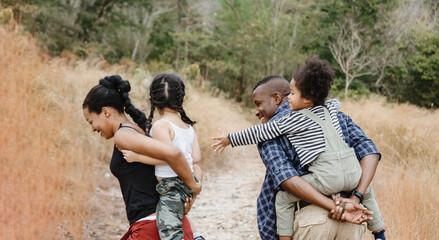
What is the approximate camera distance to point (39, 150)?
11.7 ft

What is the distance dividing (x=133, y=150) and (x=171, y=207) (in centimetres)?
34

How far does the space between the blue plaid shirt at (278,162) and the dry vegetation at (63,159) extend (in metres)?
1.54

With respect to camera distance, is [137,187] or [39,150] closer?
[137,187]

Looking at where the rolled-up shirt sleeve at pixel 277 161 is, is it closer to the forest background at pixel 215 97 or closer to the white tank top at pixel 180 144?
the white tank top at pixel 180 144

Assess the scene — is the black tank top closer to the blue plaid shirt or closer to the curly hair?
the blue plaid shirt

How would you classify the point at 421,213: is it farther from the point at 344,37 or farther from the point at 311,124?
the point at 344,37

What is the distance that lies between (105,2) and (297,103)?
923 inches

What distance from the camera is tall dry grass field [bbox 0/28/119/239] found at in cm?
304

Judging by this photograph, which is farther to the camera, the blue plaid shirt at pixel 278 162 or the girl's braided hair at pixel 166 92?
the girl's braided hair at pixel 166 92

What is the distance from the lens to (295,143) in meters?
1.94

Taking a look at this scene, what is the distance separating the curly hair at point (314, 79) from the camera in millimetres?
1882

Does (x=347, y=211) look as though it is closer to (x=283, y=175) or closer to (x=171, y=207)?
(x=283, y=175)

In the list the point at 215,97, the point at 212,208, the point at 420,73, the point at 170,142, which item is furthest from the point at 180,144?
the point at 420,73

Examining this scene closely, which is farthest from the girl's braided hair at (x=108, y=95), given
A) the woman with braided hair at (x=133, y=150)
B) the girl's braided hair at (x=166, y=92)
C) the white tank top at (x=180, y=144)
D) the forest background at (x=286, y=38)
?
the forest background at (x=286, y=38)
